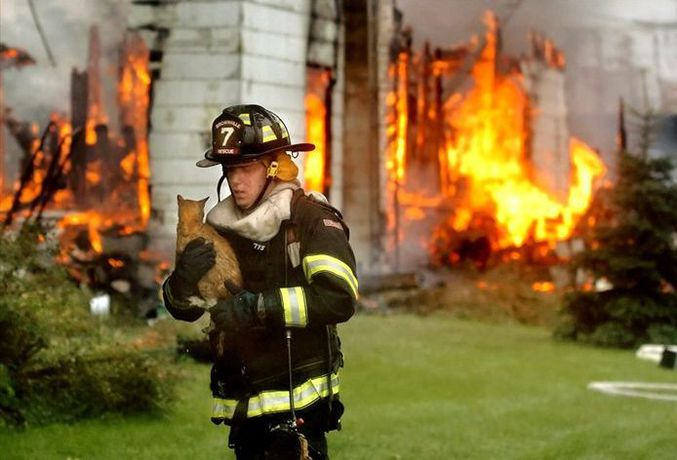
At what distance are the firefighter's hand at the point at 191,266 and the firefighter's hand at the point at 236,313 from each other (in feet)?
0.52

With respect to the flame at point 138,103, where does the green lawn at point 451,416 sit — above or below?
below

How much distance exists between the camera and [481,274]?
2091cm

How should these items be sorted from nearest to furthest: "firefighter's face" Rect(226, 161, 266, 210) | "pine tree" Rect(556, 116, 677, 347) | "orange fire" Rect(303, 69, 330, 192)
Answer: "firefighter's face" Rect(226, 161, 266, 210) → "pine tree" Rect(556, 116, 677, 347) → "orange fire" Rect(303, 69, 330, 192)

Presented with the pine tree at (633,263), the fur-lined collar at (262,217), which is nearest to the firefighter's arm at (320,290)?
the fur-lined collar at (262,217)

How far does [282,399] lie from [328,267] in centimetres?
58

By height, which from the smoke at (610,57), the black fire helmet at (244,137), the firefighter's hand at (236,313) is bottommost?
the firefighter's hand at (236,313)

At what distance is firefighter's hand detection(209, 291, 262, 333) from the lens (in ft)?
12.4

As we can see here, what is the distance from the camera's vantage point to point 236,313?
3783 mm

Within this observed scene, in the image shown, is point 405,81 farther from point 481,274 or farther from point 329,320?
point 329,320

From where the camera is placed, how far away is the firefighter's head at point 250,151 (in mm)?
3971

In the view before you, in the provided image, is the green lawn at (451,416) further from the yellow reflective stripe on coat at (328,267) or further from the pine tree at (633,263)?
the yellow reflective stripe on coat at (328,267)

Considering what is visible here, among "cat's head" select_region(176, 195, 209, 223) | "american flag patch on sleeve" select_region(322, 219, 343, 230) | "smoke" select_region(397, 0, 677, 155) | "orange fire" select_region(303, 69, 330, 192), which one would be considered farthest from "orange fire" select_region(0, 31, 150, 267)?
"smoke" select_region(397, 0, 677, 155)

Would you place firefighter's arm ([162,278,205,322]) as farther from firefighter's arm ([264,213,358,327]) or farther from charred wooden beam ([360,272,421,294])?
charred wooden beam ([360,272,421,294])

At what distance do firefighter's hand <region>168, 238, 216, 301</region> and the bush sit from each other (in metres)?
3.26
